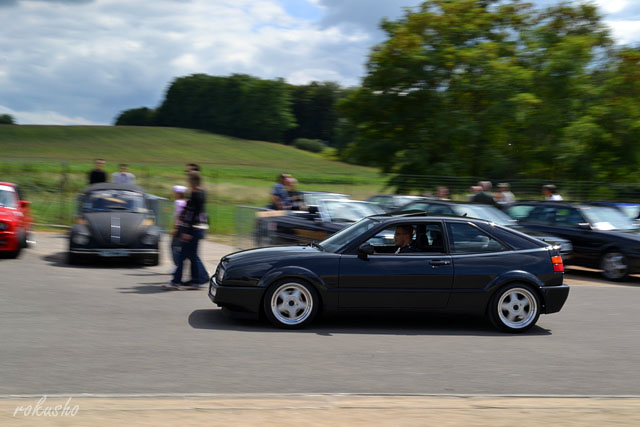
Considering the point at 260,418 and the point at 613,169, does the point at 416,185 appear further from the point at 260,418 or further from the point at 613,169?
the point at 260,418

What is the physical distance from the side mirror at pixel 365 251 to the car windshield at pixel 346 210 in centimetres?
518

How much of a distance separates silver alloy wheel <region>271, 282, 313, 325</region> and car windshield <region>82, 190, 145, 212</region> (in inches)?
Result: 271

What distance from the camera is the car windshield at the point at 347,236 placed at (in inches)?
331

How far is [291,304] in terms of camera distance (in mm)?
8070

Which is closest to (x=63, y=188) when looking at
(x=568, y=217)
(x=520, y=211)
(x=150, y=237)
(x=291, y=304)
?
(x=150, y=237)

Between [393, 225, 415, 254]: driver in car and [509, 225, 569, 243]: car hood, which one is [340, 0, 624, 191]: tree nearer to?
[509, 225, 569, 243]: car hood

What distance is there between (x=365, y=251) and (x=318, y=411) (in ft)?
10.8

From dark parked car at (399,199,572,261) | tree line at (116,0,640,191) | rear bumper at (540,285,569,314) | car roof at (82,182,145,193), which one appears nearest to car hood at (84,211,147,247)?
car roof at (82,182,145,193)

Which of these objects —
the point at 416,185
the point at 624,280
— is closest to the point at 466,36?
the point at 416,185

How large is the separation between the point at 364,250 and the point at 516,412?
325cm

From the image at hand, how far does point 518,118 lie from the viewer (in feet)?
90.4

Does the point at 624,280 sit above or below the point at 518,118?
below

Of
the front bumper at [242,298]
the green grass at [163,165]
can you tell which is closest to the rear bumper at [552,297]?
the front bumper at [242,298]

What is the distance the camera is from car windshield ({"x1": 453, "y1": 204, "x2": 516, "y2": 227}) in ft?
47.8
